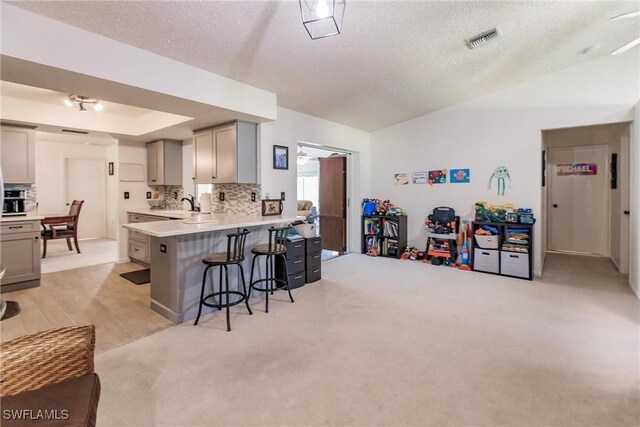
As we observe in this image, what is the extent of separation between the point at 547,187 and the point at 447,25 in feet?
16.0

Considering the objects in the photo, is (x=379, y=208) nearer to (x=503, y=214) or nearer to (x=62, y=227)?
(x=503, y=214)

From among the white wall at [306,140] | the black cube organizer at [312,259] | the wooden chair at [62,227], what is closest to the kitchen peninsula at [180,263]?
the black cube organizer at [312,259]

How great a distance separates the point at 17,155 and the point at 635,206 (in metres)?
8.16

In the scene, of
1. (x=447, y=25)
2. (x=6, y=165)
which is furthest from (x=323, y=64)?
(x=6, y=165)

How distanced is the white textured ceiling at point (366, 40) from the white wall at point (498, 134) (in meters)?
0.28

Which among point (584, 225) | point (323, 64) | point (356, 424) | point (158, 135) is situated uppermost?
point (323, 64)

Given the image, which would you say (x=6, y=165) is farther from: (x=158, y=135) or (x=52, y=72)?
(x=52, y=72)

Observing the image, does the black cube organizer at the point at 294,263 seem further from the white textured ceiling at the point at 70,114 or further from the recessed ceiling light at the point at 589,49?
the recessed ceiling light at the point at 589,49

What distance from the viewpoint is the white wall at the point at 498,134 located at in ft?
13.1

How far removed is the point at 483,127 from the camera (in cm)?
493

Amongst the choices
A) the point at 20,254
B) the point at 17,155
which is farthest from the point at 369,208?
the point at 17,155

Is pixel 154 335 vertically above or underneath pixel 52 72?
underneath

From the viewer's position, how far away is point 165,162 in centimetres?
545

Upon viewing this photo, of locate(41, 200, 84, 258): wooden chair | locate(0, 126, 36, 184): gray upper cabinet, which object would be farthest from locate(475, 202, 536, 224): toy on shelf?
locate(41, 200, 84, 258): wooden chair
